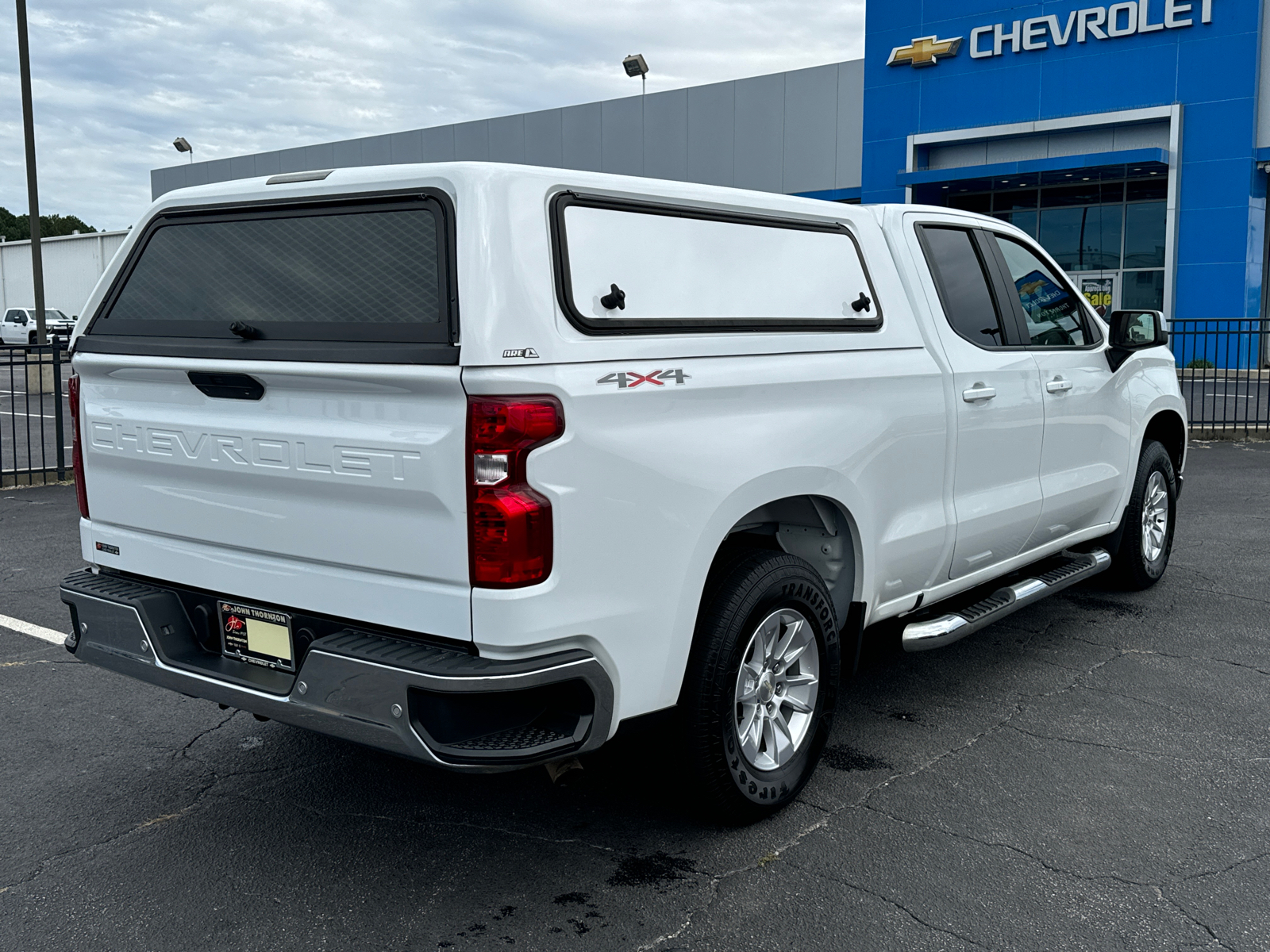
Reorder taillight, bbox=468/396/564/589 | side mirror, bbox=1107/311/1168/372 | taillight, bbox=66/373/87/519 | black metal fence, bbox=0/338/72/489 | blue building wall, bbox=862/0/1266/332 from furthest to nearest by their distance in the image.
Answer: blue building wall, bbox=862/0/1266/332
black metal fence, bbox=0/338/72/489
side mirror, bbox=1107/311/1168/372
taillight, bbox=66/373/87/519
taillight, bbox=468/396/564/589

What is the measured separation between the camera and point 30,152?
1947cm

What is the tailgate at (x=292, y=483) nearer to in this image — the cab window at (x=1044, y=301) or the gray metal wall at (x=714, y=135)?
the cab window at (x=1044, y=301)

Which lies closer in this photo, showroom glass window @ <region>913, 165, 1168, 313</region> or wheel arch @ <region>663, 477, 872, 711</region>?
wheel arch @ <region>663, 477, 872, 711</region>

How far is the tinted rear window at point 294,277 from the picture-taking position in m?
3.05

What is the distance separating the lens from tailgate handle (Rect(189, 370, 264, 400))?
10.7 ft

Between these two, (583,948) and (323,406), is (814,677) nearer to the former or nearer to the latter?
(583,948)

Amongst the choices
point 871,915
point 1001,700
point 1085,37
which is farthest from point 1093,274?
point 871,915

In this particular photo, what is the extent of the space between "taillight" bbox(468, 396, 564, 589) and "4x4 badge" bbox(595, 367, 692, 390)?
0.22 metres

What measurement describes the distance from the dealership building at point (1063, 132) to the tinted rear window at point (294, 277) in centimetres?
2269

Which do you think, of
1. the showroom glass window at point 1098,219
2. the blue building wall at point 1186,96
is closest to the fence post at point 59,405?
the blue building wall at point 1186,96

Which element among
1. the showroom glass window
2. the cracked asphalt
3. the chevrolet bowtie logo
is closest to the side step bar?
the cracked asphalt

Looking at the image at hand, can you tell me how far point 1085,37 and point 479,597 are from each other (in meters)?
27.6

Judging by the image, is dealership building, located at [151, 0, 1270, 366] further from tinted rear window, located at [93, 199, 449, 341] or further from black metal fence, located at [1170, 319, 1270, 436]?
tinted rear window, located at [93, 199, 449, 341]

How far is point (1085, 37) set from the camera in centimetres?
2623
